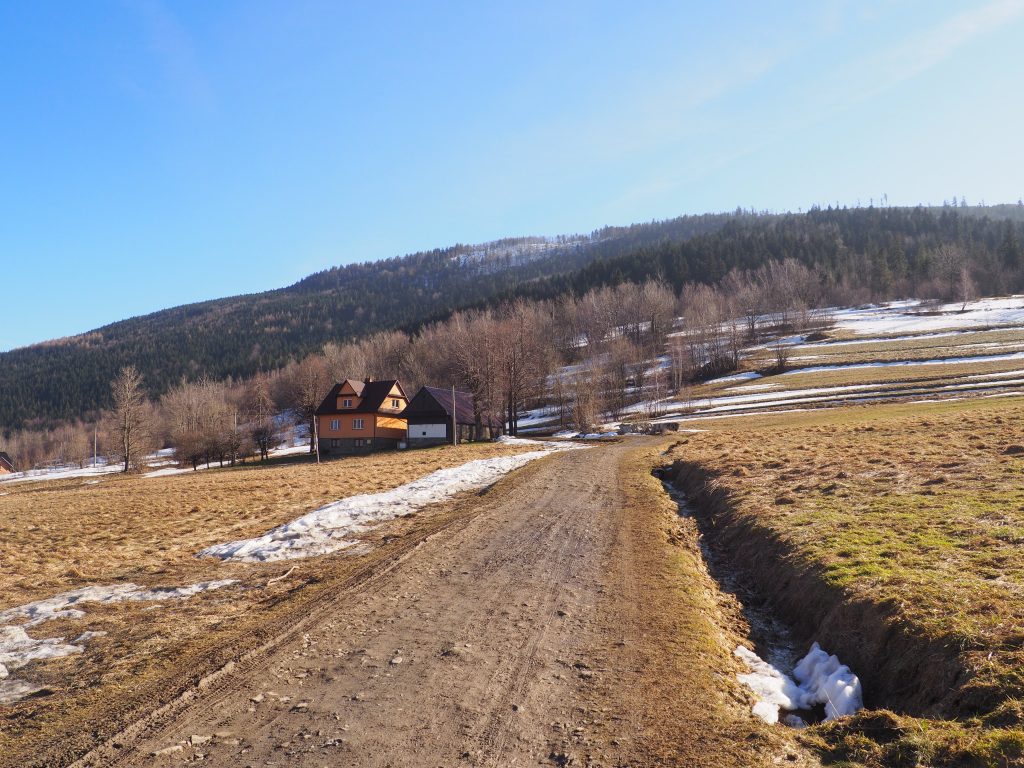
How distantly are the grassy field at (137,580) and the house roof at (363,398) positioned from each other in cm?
4389

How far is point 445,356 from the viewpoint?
336ft

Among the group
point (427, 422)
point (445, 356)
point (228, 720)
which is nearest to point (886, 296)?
point (445, 356)

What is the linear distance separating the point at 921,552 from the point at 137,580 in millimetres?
14686

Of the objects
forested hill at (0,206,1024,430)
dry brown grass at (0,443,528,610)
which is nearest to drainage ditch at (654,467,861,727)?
dry brown grass at (0,443,528,610)

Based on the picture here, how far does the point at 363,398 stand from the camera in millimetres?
70250

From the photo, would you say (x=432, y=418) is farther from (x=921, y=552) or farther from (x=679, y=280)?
(x=679, y=280)

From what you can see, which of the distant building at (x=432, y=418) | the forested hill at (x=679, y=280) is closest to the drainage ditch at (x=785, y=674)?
the distant building at (x=432, y=418)

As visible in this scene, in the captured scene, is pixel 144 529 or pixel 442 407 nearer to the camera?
pixel 144 529

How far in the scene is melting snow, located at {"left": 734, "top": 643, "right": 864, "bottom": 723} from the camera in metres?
6.40

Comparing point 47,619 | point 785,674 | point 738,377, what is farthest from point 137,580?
point 738,377

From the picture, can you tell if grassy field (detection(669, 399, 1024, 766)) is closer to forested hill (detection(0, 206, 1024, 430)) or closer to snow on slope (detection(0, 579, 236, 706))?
snow on slope (detection(0, 579, 236, 706))

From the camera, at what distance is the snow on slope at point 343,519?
550 inches

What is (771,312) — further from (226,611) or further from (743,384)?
(226,611)

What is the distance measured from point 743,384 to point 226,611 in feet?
282
